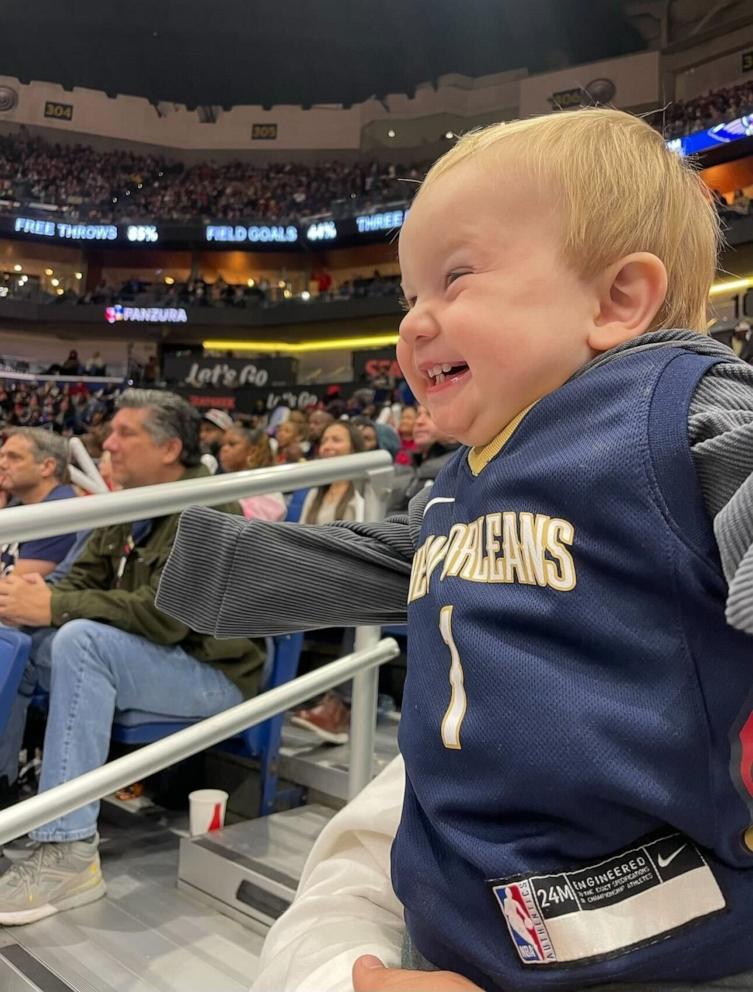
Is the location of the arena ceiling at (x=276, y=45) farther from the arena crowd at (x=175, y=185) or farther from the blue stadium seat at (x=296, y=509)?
the blue stadium seat at (x=296, y=509)

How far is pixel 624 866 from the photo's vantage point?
1.55 feet

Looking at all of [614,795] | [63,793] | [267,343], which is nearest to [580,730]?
[614,795]

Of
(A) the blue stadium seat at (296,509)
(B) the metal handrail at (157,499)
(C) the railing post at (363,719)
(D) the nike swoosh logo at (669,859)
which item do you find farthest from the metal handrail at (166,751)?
(A) the blue stadium seat at (296,509)

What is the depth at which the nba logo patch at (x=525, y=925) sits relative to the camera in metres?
0.47

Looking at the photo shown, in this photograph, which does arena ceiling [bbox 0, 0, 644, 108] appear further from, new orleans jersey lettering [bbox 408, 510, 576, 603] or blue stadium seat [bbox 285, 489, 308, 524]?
new orleans jersey lettering [bbox 408, 510, 576, 603]

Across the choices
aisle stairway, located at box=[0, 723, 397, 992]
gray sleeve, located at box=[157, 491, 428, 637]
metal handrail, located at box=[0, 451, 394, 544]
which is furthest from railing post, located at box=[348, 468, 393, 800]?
gray sleeve, located at box=[157, 491, 428, 637]

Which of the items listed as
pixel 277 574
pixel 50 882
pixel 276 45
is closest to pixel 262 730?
pixel 50 882

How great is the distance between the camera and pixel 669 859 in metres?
0.47

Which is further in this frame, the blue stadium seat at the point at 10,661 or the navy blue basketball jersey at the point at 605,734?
the blue stadium seat at the point at 10,661

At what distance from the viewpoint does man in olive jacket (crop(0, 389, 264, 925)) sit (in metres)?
1.53

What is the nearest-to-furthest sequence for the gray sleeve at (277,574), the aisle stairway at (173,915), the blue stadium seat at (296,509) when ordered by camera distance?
the gray sleeve at (277,574)
the aisle stairway at (173,915)
the blue stadium seat at (296,509)

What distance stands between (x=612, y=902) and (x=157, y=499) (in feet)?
2.40

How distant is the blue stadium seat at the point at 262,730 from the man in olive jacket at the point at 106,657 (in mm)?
28

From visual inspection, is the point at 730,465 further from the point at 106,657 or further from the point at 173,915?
the point at 106,657
